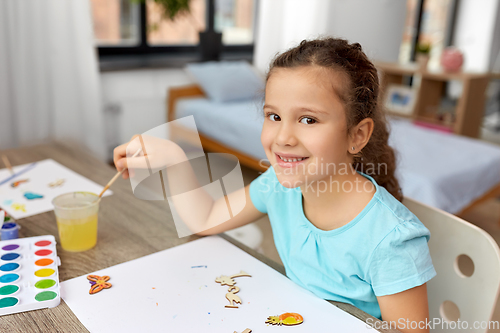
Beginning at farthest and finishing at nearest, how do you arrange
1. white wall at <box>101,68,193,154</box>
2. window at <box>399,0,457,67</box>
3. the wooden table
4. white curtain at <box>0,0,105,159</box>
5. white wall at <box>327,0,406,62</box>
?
window at <box>399,0,457,67</box> < white wall at <box>327,0,406,62</box> < white wall at <box>101,68,193,154</box> < white curtain at <box>0,0,105,159</box> < the wooden table

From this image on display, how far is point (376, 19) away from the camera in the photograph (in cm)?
414

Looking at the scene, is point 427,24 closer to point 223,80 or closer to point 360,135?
point 223,80

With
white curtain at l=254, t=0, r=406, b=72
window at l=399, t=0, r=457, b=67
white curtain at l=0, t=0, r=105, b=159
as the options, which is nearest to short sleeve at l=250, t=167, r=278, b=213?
white curtain at l=0, t=0, r=105, b=159

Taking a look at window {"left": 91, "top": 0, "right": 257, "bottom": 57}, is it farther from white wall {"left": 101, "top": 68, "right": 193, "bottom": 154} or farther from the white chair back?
the white chair back

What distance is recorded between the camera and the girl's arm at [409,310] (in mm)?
675

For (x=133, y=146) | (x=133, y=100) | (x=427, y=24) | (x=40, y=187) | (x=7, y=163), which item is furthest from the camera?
(x=427, y=24)

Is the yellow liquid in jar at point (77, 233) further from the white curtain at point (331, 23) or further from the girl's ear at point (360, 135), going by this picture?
the white curtain at point (331, 23)

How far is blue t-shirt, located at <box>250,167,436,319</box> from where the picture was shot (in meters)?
0.68

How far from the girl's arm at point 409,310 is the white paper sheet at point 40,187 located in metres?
0.68

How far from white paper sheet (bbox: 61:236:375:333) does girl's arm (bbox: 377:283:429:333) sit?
0.28 ft

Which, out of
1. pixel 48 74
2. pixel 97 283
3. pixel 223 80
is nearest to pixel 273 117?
pixel 97 283

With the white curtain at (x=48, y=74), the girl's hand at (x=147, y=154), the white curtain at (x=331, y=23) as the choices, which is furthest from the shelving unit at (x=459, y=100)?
the girl's hand at (x=147, y=154)

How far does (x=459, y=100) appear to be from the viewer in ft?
10.6

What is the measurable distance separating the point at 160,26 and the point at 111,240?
270 centimetres
